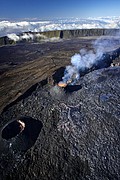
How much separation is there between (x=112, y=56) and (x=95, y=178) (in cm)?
3825

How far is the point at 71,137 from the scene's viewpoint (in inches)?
749

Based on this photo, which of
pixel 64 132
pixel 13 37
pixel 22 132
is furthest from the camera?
pixel 13 37

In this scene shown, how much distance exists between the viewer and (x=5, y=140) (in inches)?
734

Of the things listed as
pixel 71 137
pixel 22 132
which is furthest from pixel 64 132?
pixel 22 132

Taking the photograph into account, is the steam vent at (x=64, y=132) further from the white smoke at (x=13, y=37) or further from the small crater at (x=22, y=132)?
the white smoke at (x=13, y=37)

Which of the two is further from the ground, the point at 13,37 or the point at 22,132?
the point at 13,37

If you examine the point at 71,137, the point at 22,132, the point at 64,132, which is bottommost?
the point at 71,137

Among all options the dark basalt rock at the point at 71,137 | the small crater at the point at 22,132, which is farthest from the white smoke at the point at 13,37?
the small crater at the point at 22,132

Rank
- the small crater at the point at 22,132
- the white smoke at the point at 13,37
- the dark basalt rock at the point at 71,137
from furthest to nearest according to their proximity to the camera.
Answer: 1. the white smoke at the point at 13,37
2. the small crater at the point at 22,132
3. the dark basalt rock at the point at 71,137

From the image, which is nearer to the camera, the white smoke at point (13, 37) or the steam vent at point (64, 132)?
the steam vent at point (64, 132)

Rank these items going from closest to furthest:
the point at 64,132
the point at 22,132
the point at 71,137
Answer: the point at 71,137, the point at 22,132, the point at 64,132

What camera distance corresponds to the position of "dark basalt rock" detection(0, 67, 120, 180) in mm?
16234

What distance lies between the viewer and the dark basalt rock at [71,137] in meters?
16.2

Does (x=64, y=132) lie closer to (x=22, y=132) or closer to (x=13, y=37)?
(x=22, y=132)
